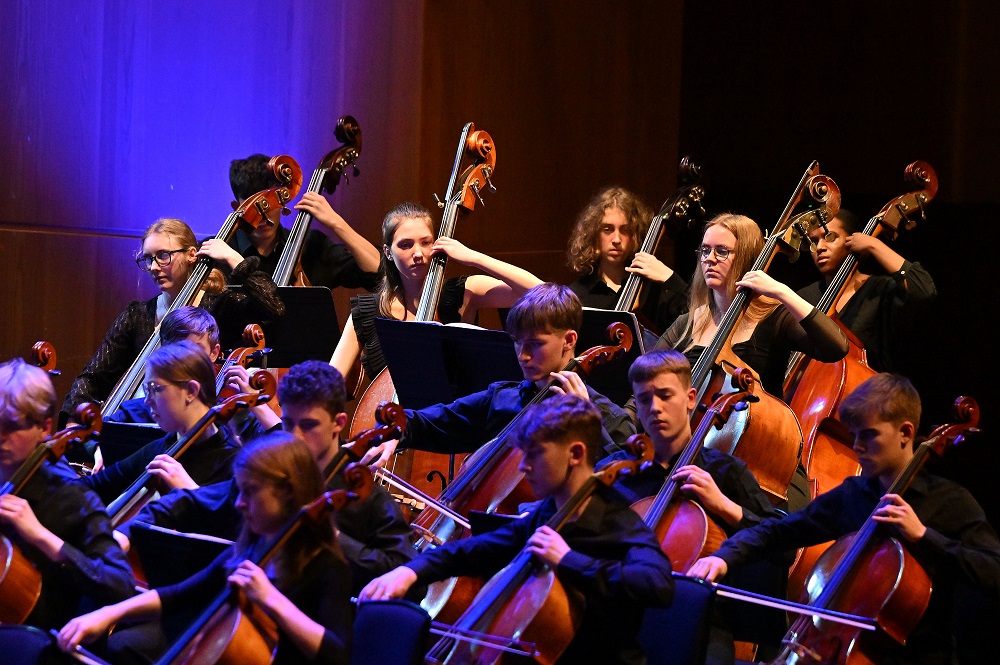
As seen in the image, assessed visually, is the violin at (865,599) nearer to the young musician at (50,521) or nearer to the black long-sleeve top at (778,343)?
the black long-sleeve top at (778,343)

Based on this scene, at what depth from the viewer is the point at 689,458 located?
2.84m

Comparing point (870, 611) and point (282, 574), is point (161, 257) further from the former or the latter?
point (870, 611)

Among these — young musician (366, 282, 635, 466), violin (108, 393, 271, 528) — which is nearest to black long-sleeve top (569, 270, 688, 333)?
young musician (366, 282, 635, 466)

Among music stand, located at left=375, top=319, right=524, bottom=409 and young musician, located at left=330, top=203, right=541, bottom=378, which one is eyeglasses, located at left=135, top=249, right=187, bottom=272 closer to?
young musician, located at left=330, top=203, right=541, bottom=378

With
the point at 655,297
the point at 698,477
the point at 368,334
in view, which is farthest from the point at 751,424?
the point at 368,334

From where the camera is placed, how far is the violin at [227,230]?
3619 millimetres

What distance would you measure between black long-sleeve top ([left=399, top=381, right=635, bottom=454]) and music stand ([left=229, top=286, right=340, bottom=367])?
0.62 metres

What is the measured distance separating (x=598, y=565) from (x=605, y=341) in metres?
1.14

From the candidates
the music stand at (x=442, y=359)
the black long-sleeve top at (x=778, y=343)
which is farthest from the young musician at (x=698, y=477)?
the black long-sleeve top at (x=778, y=343)

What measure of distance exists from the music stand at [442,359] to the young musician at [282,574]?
0.98 m

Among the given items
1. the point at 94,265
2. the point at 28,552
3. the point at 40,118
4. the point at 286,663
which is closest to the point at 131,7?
the point at 40,118

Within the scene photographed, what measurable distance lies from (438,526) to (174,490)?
562mm

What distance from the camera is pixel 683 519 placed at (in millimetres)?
2734

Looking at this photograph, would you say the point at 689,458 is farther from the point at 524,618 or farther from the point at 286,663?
the point at 286,663
